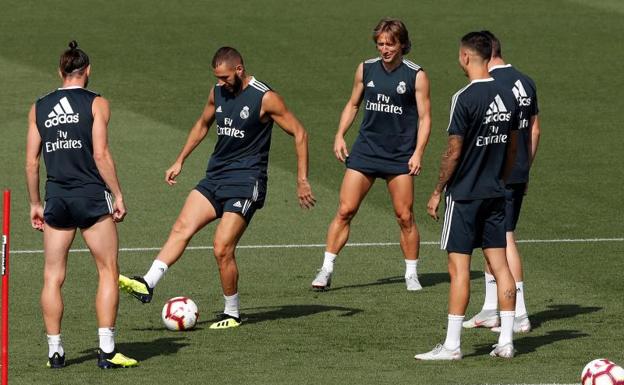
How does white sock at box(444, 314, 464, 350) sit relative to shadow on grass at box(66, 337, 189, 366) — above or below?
above

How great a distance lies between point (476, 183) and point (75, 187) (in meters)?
3.18

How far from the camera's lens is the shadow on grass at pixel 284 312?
45.8 feet

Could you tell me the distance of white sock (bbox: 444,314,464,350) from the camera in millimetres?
12078

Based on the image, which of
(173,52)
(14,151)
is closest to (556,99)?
(173,52)

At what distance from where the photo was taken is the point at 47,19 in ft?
100

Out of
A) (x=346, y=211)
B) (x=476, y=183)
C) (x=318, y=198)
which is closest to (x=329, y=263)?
(x=346, y=211)

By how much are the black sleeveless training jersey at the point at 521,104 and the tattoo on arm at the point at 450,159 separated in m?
1.38

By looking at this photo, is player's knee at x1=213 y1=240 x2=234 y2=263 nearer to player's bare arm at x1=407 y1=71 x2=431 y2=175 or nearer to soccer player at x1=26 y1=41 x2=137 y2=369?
soccer player at x1=26 y1=41 x2=137 y2=369

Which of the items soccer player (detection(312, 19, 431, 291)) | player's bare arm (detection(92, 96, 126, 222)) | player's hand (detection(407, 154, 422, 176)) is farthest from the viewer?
→ soccer player (detection(312, 19, 431, 291))

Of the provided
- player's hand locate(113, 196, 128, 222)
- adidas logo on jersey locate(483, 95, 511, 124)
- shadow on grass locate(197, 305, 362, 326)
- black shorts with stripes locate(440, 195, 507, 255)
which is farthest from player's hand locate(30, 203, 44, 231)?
adidas logo on jersey locate(483, 95, 511, 124)

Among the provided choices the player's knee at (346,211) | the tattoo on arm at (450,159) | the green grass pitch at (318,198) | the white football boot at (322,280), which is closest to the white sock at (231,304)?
the green grass pitch at (318,198)

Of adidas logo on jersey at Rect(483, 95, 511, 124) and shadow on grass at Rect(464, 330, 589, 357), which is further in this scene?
shadow on grass at Rect(464, 330, 589, 357)

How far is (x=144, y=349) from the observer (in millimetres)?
12648

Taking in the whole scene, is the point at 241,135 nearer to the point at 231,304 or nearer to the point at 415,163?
the point at 231,304
